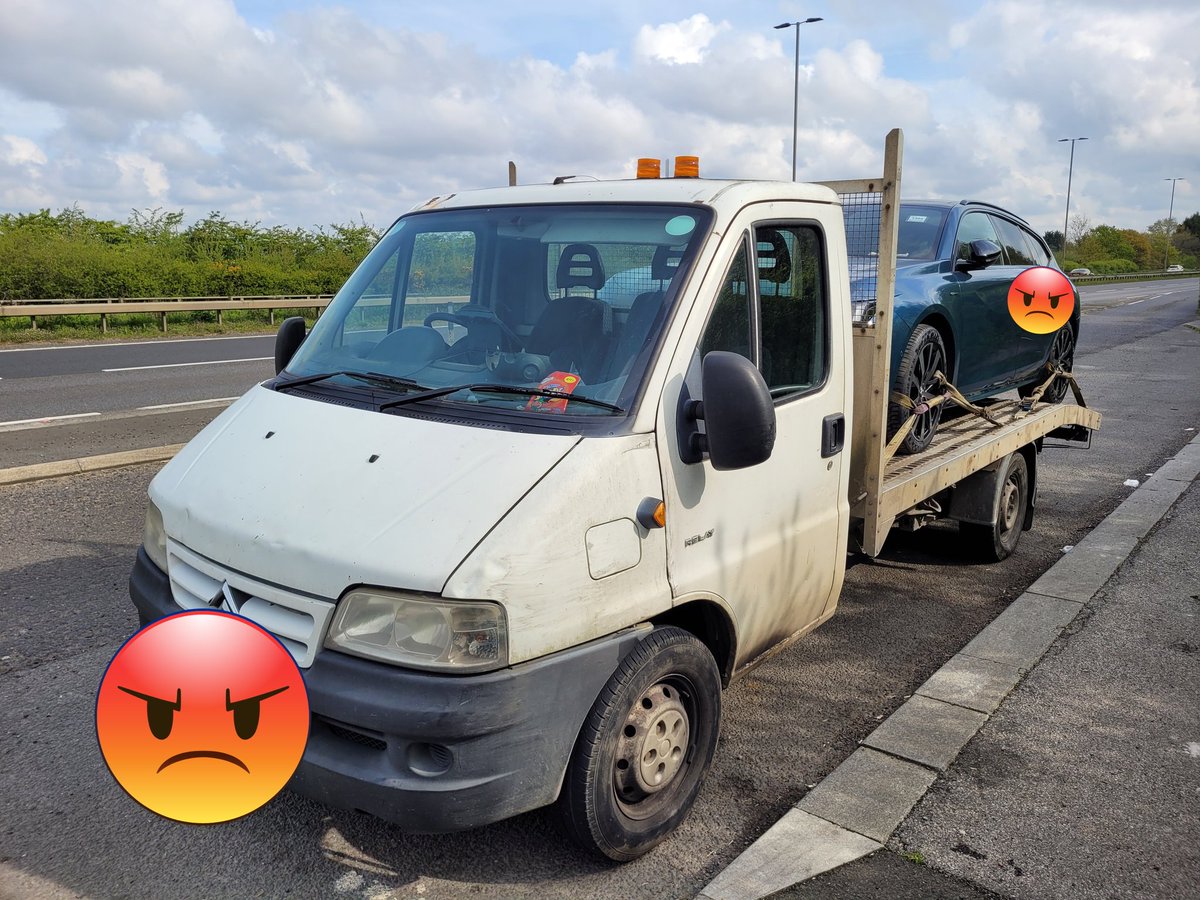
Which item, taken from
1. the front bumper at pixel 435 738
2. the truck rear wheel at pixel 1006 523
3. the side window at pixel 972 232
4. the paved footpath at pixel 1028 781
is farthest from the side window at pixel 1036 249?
the front bumper at pixel 435 738

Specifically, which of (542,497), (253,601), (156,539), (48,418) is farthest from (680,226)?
(48,418)

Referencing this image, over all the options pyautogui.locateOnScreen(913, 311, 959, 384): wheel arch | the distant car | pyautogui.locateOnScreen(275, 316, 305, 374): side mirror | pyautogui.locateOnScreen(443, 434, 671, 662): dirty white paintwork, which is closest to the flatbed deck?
the distant car

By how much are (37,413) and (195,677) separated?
32.9 ft

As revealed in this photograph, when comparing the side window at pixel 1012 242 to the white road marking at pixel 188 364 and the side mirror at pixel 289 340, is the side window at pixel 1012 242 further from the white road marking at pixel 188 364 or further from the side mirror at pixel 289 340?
the white road marking at pixel 188 364

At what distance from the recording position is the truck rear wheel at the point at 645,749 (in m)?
2.86

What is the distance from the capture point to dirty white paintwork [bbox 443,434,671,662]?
8.57 ft

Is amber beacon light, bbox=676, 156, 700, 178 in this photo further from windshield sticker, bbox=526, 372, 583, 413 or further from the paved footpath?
the paved footpath

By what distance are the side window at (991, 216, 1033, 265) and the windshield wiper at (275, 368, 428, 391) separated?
514 centimetres

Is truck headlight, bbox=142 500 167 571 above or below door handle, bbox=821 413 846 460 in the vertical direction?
below

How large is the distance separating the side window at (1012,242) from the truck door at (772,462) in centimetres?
370

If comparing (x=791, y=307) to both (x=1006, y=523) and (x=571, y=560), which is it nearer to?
(x=571, y=560)

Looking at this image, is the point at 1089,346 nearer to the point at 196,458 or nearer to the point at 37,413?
the point at 37,413

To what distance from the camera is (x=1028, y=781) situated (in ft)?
12.0

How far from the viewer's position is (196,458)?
3377 mm
